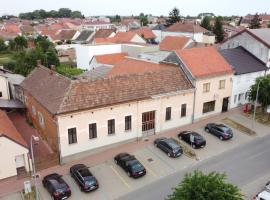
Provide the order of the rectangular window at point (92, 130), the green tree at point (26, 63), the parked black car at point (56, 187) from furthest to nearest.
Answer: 1. the green tree at point (26, 63)
2. the rectangular window at point (92, 130)
3. the parked black car at point (56, 187)

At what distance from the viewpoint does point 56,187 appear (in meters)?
22.6

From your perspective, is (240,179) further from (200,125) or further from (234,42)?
(234,42)

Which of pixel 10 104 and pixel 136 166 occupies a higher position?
pixel 10 104

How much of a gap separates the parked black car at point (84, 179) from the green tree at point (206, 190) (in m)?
8.91

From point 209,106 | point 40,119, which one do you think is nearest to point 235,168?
point 209,106

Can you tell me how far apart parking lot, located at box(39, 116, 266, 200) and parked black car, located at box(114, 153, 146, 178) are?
51cm

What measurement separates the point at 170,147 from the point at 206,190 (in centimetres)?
1263

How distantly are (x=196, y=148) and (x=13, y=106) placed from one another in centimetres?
2631

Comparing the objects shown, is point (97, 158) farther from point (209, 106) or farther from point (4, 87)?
point (4, 87)

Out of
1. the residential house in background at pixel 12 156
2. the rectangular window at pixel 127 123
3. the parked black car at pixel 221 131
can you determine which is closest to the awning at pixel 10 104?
the residential house in background at pixel 12 156

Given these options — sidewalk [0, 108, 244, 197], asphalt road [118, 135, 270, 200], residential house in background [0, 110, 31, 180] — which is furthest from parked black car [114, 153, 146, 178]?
residential house in background [0, 110, 31, 180]

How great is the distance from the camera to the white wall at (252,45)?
43562mm

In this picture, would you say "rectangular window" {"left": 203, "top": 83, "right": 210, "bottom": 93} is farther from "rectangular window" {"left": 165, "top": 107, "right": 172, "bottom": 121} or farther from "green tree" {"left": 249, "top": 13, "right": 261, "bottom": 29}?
"green tree" {"left": 249, "top": 13, "right": 261, "bottom": 29}

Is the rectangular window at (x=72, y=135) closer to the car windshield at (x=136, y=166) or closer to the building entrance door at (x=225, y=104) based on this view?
the car windshield at (x=136, y=166)
